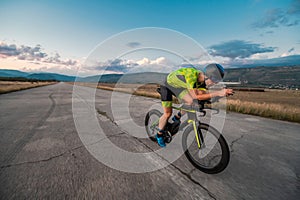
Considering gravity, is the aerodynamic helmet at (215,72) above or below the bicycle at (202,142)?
above

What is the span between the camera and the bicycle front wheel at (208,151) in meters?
2.25

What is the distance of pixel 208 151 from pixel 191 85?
1497mm

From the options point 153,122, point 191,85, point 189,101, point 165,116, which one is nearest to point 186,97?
point 189,101

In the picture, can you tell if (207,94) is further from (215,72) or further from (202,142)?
(202,142)

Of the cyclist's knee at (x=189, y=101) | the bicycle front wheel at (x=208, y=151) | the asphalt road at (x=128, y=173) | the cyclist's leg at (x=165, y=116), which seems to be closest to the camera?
the asphalt road at (x=128, y=173)

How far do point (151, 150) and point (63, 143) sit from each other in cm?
210

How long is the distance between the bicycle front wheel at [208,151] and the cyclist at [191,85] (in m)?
0.55

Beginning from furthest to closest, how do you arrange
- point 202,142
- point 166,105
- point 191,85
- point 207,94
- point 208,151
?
point 166,105
point 208,151
point 202,142
point 191,85
point 207,94

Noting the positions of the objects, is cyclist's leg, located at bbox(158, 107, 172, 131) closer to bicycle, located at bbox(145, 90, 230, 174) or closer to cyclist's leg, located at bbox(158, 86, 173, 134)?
cyclist's leg, located at bbox(158, 86, 173, 134)

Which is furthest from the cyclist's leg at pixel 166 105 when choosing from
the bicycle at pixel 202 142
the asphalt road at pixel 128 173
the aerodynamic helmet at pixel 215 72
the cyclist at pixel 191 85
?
the aerodynamic helmet at pixel 215 72

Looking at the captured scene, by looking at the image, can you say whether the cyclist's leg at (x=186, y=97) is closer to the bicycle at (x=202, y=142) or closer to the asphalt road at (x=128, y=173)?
the bicycle at (x=202, y=142)

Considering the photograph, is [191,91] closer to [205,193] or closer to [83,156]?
[205,193]

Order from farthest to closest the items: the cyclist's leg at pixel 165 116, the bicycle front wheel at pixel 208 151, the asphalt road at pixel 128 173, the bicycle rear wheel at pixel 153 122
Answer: the bicycle rear wheel at pixel 153 122 < the cyclist's leg at pixel 165 116 < the bicycle front wheel at pixel 208 151 < the asphalt road at pixel 128 173

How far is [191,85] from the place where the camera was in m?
2.41
